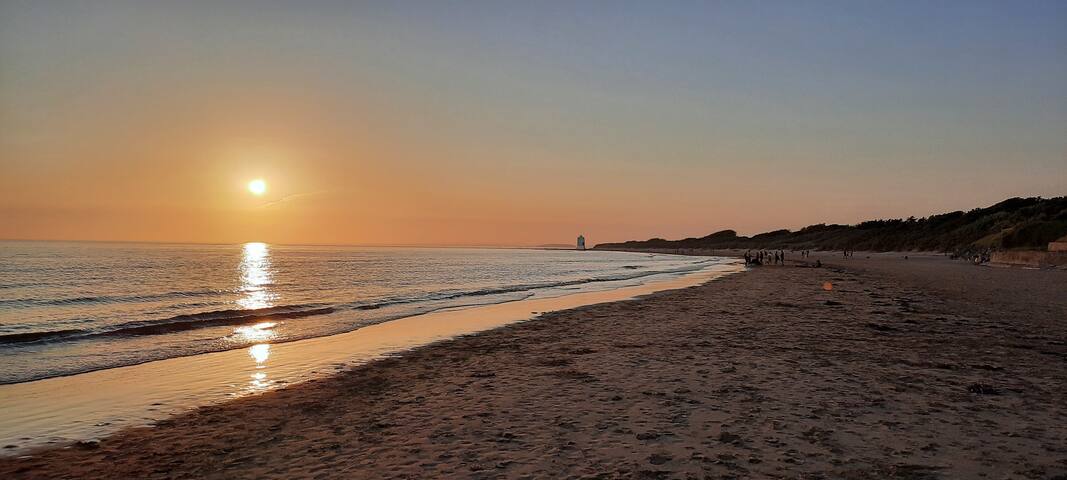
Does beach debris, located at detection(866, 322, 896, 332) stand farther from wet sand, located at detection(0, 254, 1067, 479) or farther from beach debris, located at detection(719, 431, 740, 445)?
beach debris, located at detection(719, 431, 740, 445)

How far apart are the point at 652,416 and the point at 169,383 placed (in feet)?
29.7

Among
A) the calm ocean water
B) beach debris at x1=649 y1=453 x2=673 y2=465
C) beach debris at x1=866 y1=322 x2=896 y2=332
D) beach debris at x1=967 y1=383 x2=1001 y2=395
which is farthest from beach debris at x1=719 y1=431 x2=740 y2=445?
the calm ocean water

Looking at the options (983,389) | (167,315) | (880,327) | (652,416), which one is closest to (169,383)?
(652,416)

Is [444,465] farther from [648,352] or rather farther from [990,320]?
[990,320]

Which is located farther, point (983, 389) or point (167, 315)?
point (167, 315)

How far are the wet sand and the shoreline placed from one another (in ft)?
2.42

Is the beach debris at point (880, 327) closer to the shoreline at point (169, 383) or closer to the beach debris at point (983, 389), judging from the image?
the beach debris at point (983, 389)

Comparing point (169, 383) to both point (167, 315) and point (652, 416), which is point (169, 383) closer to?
point (652, 416)

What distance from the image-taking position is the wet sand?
563cm

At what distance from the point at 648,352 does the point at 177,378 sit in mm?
9594

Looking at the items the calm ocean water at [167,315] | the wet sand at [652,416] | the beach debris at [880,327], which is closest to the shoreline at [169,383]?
the wet sand at [652,416]

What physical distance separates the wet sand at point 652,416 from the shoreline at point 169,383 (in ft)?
2.42

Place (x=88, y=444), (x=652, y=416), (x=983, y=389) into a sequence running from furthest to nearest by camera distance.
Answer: (x=983, y=389) → (x=652, y=416) → (x=88, y=444)

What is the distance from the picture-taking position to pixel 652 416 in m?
7.31
